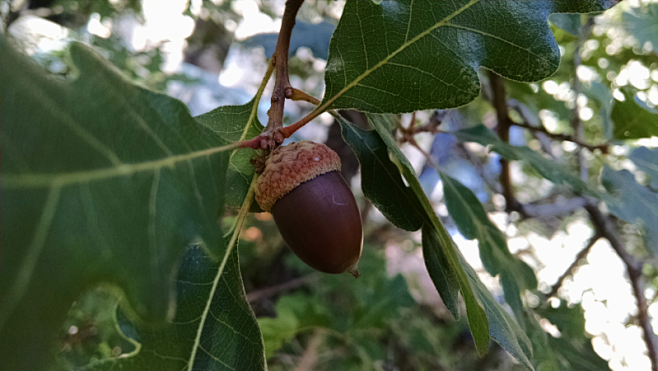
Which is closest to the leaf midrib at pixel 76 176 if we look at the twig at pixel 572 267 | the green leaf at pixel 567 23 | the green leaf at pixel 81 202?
the green leaf at pixel 81 202

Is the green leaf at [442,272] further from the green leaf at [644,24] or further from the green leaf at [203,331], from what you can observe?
the green leaf at [644,24]

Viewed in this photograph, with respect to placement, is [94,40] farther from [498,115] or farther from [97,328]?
[498,115]

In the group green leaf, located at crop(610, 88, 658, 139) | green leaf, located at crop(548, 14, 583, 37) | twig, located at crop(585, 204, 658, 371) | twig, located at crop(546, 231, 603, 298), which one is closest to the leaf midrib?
green leaf, located at crop(548, 14, 583, 37)

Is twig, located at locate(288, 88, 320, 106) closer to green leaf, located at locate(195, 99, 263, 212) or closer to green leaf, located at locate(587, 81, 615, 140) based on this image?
green leaf, located at locate(195, 99, 263, 212)

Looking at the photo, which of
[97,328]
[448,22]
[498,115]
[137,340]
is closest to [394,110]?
[448,22]

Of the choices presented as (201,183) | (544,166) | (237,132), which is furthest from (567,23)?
(201,183)

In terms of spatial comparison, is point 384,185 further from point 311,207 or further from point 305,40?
point 305,40
